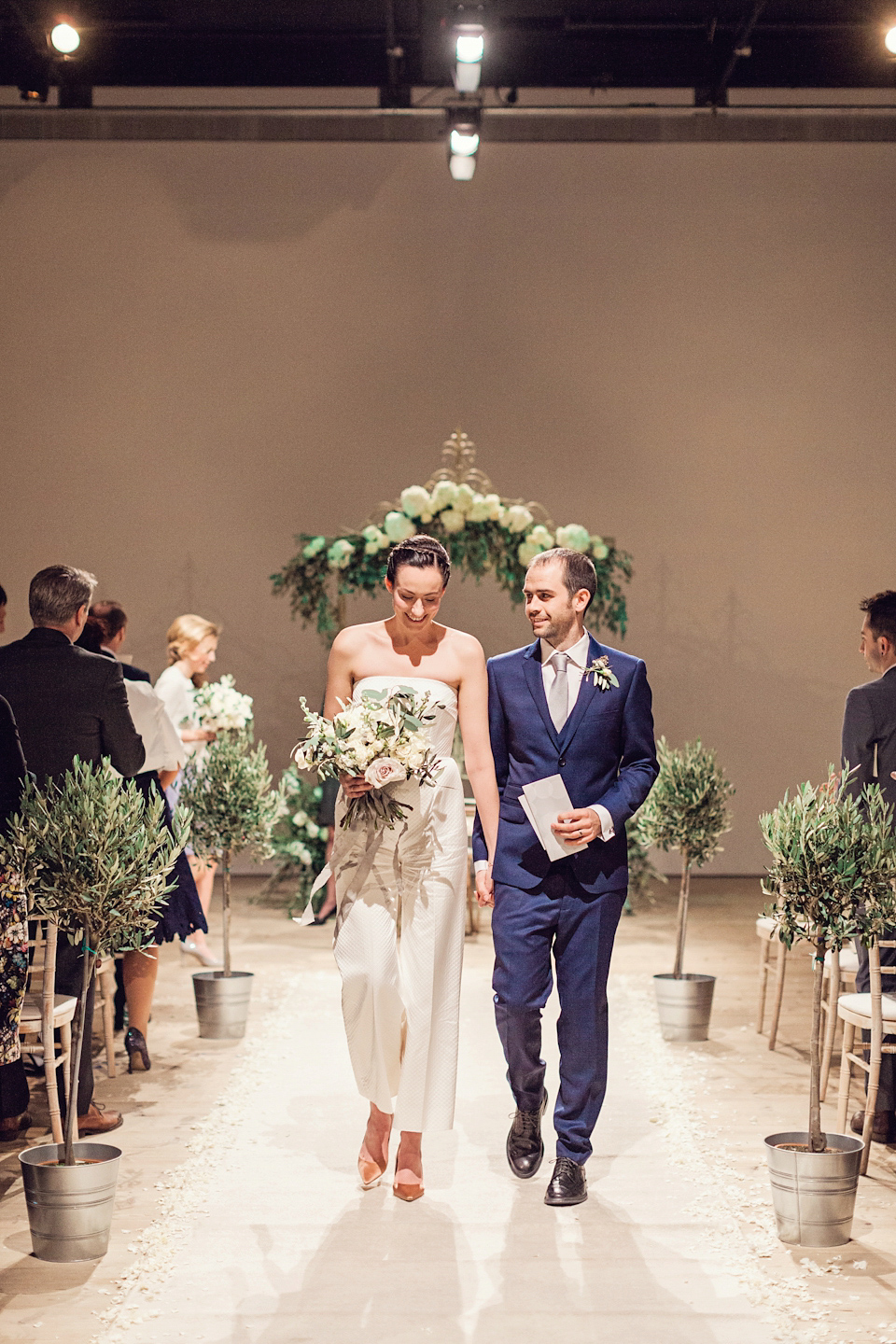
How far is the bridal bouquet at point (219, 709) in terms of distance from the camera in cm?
622

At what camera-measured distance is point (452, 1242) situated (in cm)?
343

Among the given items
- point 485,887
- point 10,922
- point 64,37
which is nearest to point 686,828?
point 485,887

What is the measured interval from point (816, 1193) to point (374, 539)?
5.12m

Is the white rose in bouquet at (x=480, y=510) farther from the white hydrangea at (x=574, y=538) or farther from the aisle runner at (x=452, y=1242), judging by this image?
the aisle runner at (x=452, y=1242)

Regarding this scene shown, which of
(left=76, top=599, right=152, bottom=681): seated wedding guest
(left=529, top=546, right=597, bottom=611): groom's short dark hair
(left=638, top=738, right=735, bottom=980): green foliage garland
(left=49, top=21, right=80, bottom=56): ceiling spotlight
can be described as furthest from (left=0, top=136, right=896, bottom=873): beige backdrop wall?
(left=529, top=546, right=597, bottom=611): groom's short dark hair

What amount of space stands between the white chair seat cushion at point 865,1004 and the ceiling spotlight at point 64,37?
824cm

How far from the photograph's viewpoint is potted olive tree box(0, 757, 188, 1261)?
10.8ft

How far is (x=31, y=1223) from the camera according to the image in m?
3.34

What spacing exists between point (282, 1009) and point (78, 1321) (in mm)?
3025

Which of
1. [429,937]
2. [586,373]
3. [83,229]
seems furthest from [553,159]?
[429,937]

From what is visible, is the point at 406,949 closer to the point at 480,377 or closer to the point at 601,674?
the point at 601,674

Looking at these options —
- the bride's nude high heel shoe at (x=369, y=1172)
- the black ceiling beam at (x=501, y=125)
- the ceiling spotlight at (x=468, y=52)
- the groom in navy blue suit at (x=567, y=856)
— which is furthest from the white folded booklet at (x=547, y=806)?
the black ceiling beam at (x=501, y=125)

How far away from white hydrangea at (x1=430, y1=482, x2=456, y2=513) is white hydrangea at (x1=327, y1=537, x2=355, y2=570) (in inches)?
22.8

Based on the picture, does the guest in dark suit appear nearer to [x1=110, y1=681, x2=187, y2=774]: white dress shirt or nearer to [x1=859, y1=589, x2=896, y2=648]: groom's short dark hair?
[x1=859, y1=589, x2=896, y2=648]: groom's short dark hair
